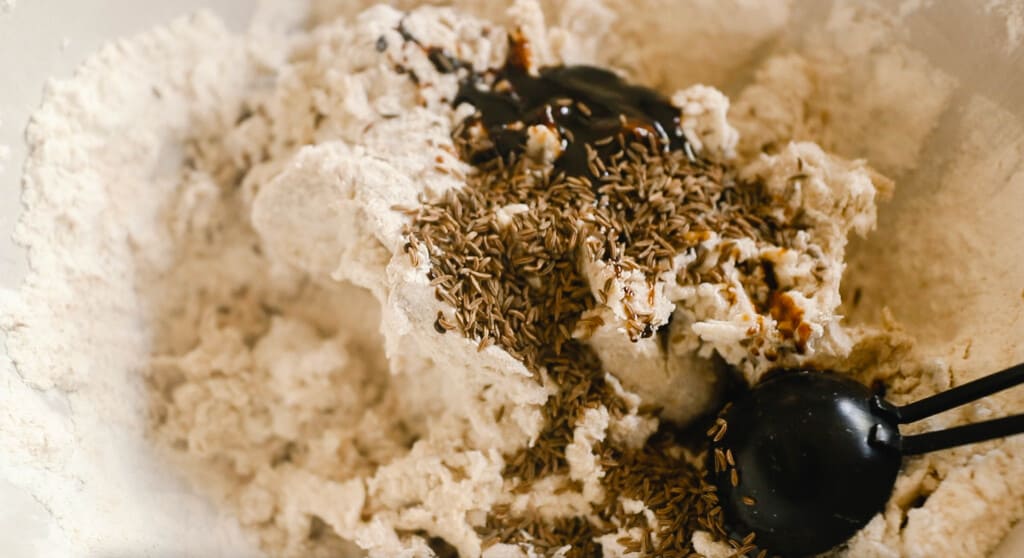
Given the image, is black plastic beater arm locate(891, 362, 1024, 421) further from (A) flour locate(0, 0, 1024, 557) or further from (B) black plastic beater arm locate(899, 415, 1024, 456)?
(A) flour locate(0, 0, 1024, 557)

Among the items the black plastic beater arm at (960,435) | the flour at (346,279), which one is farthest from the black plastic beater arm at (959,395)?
the flour at (346,279)

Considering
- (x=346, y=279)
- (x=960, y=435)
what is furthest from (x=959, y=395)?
(x=346, y=279)

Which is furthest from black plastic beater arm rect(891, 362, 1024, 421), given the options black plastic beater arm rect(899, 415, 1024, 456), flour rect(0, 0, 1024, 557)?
flour rect(0, 0, 1024, 557)

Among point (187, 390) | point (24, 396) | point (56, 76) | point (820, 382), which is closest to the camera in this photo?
point (820, 382)

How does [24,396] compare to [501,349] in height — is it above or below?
below

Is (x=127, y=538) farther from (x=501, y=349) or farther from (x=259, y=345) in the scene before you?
(x=501, y=349)

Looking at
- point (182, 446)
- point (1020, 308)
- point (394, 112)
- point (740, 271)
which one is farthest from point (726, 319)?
point (182, 446)
